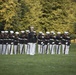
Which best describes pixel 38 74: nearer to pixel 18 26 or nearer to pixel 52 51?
pixel 52 51

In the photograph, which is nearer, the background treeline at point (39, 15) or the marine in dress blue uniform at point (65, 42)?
the marine in dress blue uniform at point (65, 42)

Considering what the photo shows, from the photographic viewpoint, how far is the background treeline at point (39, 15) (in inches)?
2116

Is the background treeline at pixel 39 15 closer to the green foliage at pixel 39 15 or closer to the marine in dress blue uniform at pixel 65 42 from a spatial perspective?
the green foliage at pixel 39 15

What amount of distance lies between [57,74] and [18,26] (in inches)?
1460

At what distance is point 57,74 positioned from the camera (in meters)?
18.2

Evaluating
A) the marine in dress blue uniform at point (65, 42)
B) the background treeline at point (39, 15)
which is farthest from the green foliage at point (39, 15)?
the marine in dress blue uniform at point (65, 42)

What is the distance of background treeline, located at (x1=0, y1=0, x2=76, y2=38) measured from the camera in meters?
53.8

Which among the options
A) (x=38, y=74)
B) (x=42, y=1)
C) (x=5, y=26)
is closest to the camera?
(x=38, y=74)

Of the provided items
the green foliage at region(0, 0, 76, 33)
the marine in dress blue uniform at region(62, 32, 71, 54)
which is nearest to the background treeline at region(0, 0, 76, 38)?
the green foliage at region(0, 0, 76, 33)

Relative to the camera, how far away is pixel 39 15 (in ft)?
198

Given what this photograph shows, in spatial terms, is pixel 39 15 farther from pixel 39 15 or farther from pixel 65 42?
pixel 65 42

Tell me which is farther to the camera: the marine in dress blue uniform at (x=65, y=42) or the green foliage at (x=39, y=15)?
the green foliage at (x=39, y=15)

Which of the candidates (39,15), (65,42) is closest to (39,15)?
(39,15)

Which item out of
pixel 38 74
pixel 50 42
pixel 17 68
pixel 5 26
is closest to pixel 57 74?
pixel 38 74
